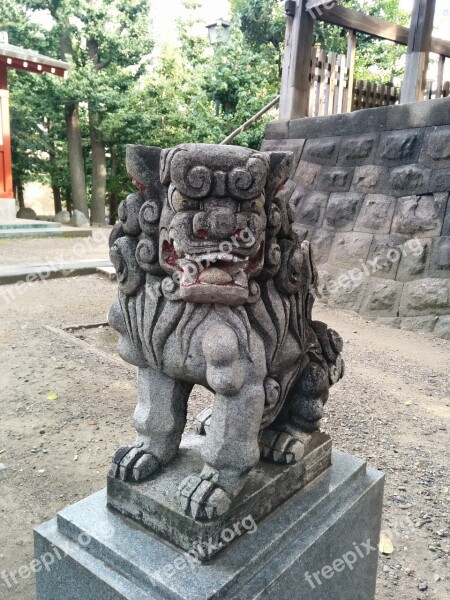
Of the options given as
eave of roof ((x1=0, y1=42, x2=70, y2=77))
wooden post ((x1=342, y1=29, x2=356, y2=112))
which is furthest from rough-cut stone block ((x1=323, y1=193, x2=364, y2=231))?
eave of roof ((x1=0, y1=42, x2=70, y2=77))

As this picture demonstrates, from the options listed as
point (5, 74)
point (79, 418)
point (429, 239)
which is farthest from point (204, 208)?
point (5, 74)

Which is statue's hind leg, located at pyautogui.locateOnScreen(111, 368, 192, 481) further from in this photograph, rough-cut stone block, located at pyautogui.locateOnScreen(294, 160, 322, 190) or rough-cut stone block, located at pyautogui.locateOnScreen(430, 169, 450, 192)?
rough-cut stone block, located at pyautogui.locateOnScreen(294, 160, 322, 190)

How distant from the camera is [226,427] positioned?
1.34 m

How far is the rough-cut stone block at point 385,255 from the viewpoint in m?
5.35

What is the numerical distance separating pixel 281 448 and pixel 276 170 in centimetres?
82

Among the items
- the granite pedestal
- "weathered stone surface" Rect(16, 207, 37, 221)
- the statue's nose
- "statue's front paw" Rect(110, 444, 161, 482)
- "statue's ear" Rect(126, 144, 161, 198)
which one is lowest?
"weathered stone surface" Rect(16, 207, 37, 221)

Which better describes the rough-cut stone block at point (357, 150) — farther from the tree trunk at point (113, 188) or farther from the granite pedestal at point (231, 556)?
the tree trunk at point (113, 188)

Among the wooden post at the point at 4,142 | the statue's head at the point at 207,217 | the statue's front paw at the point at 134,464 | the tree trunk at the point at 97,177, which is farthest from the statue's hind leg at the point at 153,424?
the tree trunk at the point at 97,177

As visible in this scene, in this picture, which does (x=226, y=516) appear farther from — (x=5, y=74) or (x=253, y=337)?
(x=5, y=74)

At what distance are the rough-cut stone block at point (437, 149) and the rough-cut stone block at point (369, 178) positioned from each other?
1.58 feet

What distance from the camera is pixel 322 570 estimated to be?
1.54m

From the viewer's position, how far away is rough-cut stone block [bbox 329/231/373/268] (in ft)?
18.4

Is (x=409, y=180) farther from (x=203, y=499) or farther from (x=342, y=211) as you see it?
(x=203, y=499)

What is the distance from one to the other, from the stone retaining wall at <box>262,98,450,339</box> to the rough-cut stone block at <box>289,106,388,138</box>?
1 centimetres
